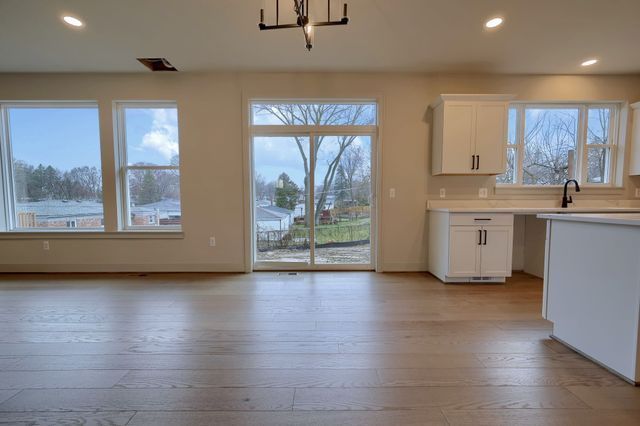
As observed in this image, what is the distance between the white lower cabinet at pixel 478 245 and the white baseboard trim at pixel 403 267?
55 centimetres

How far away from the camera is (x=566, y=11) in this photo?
2.35 m

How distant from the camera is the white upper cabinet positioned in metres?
3.24

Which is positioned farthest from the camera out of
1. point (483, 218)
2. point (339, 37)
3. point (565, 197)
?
point (565, 197)

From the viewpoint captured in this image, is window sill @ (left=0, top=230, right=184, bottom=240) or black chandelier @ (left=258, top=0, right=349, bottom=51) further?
window sill @ (left=0, top=230, right=184, bottom=240)

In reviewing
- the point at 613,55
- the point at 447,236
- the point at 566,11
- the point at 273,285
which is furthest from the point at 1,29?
the point at 613,55

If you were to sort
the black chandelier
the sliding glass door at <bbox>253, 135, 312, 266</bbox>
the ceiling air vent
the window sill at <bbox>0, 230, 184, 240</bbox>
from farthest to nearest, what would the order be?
the sliding glass door at <bbox>253, 135, 312, 266</bbox>, the window sill at <bbox>0, 230, 184, 240</bbox>, the ceiling air vent, the black chandelier

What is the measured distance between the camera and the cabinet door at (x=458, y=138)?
10.7 feet

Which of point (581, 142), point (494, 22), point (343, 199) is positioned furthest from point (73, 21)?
point (581, 142)

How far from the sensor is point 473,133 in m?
3.27

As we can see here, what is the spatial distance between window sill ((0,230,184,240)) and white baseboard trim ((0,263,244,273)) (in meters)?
0.36

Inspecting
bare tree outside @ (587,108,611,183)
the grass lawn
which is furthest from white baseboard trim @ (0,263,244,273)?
bare tree outside @ (587,108,611,183)

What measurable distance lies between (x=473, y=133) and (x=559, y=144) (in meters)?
1.47

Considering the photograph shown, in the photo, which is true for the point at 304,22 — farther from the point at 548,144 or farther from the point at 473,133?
the point at 548,144

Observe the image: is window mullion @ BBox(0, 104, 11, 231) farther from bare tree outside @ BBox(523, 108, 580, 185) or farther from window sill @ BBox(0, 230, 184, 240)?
bare tree outside @ BBox(523, 108, 580, 185)
